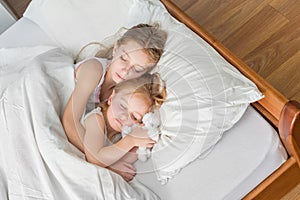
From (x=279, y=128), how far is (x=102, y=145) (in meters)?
0.43

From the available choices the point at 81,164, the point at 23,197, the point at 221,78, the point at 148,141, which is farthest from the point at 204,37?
the point at 23,197

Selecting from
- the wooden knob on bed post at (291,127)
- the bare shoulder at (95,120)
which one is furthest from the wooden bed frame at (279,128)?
the bare shoulder at (95,120)

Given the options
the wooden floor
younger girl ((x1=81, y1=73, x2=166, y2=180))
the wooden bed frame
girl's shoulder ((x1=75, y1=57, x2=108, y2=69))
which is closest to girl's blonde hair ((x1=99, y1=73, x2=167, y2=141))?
younger girl ((x1=81, y1=73, x2=166, y2=180))

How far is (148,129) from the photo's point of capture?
119cm

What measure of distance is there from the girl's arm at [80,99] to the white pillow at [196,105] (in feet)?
0.57

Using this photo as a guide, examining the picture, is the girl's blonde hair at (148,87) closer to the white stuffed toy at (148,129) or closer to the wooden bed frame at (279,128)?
the white stuffed toy at (148,129)

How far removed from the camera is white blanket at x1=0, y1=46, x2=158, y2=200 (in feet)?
3.77

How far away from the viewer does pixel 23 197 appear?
3.84ft

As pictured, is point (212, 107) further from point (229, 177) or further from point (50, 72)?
point (50, 72)

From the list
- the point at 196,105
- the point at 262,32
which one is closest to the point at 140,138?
the point at 196,105

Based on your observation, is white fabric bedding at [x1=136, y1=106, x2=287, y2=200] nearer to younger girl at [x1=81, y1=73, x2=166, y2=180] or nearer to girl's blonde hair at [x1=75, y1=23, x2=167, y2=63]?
younger girl at [x1=81, y1=73, x2=166, y2=180]

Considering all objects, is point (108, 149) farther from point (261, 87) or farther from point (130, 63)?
point (261, 87)

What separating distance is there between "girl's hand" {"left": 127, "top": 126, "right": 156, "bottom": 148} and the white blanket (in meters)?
0.09

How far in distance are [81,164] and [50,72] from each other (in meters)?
0.30
